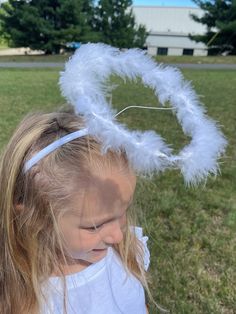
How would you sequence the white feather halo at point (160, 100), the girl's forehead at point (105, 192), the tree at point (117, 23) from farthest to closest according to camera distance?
the tree at point (117, 23), the girl's forehead at point (105, 192), the white feather halo at point (160, 100)

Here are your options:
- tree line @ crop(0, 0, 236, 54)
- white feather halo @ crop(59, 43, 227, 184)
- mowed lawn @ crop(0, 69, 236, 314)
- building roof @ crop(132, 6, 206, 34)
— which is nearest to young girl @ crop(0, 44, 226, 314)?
white feather halo @ crop(59, 43, 227, 184)

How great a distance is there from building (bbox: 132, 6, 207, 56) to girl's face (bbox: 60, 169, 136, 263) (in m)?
36.2

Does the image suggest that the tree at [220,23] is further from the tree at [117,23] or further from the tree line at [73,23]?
the tree at [117,23]

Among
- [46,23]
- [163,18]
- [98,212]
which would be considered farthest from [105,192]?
[163,18]

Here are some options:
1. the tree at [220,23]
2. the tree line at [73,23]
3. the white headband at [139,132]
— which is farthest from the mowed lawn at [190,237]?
the tree line at [73,23]

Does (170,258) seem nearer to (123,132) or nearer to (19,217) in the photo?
(19,217)

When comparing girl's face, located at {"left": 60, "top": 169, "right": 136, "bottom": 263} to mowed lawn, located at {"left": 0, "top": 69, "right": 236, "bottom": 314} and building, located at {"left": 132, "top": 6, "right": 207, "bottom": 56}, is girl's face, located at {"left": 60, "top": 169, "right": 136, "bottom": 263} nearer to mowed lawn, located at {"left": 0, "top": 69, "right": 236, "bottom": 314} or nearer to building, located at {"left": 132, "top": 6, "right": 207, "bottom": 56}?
mowed lawn, located at {"left": 0, "top": 69, "right": 236, "bottom": 314}

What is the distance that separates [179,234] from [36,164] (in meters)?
1.71

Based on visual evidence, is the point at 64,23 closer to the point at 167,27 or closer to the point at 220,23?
the point at 220,23

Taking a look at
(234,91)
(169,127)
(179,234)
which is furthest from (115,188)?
(234,91)

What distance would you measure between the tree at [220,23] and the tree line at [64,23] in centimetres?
420

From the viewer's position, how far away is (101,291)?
4.41 feet

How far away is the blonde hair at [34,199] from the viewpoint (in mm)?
1130

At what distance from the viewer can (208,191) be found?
3.39m
